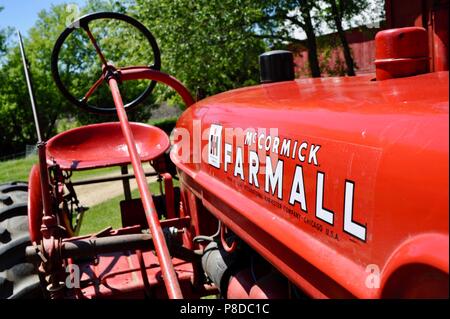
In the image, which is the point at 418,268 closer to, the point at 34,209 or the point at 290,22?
the point at 34,209

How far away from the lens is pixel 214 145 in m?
1.97

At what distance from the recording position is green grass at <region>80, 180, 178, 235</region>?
19.9 ft

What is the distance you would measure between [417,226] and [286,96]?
0.95m

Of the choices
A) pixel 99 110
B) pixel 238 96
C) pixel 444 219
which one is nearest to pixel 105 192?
pixel 99 110

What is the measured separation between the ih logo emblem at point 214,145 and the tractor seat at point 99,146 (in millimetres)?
1207

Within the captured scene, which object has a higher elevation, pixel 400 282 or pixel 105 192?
pixel 400 282

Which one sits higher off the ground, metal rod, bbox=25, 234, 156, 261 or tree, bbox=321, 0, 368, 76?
tree, bbox=321, 0, 368, 76

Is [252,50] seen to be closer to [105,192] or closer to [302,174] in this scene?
[105,192]

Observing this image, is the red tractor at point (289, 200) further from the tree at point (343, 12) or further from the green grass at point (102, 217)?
the tree at point (343, 12)

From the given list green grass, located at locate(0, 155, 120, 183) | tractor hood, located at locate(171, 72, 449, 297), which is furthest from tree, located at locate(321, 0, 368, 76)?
tractor hood, located at locate(171, 72, 449, 297)

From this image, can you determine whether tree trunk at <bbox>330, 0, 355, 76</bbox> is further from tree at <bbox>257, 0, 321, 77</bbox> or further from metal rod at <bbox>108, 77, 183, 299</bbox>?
metal rod at <bbox>108, 77, 183, 299</bbox>

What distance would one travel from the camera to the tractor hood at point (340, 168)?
90cm

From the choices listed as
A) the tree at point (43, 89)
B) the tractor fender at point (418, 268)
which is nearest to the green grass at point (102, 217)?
the tractor fender at point (418, 268)
